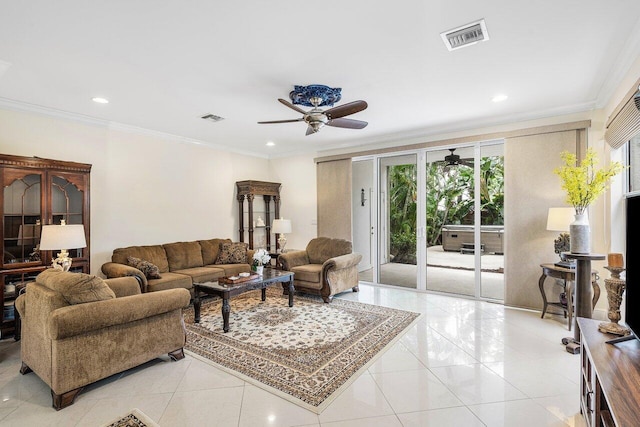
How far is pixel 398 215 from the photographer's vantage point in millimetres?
5883

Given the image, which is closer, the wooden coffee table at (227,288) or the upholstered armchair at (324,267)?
the wooden coffee table at (227,288)

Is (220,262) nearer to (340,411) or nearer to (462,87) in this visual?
(340,411)

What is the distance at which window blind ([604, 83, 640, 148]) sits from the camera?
7.84 feet

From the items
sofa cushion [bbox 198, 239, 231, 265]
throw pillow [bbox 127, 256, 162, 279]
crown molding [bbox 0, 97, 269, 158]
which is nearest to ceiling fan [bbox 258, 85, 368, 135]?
throw pillow [bbox 127, 256, 162, 279]

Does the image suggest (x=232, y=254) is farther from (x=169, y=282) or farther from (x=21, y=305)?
(x=21, y=305)

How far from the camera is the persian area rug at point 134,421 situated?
1984 mm

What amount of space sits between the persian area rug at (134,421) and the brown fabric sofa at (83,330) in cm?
48

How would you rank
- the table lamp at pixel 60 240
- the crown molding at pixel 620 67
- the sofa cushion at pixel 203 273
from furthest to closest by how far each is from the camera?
the sofa cushion at pixel 203 273 < the table lamp at pixel 60 240 < the crown molding at pixel 620 67

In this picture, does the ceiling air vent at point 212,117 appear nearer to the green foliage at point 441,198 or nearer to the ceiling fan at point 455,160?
the green foliage at point 441,198

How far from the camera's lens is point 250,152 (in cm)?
666

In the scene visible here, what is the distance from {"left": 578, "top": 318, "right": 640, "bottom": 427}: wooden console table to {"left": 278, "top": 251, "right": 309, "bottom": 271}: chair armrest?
3.84 meters

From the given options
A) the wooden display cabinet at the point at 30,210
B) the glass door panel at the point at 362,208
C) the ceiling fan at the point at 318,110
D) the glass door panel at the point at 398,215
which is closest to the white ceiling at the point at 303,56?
the ceiling fan at the point at 318,110

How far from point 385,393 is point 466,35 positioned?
9.02 feet

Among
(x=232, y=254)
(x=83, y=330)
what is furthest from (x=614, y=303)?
(x=232, y=254)
